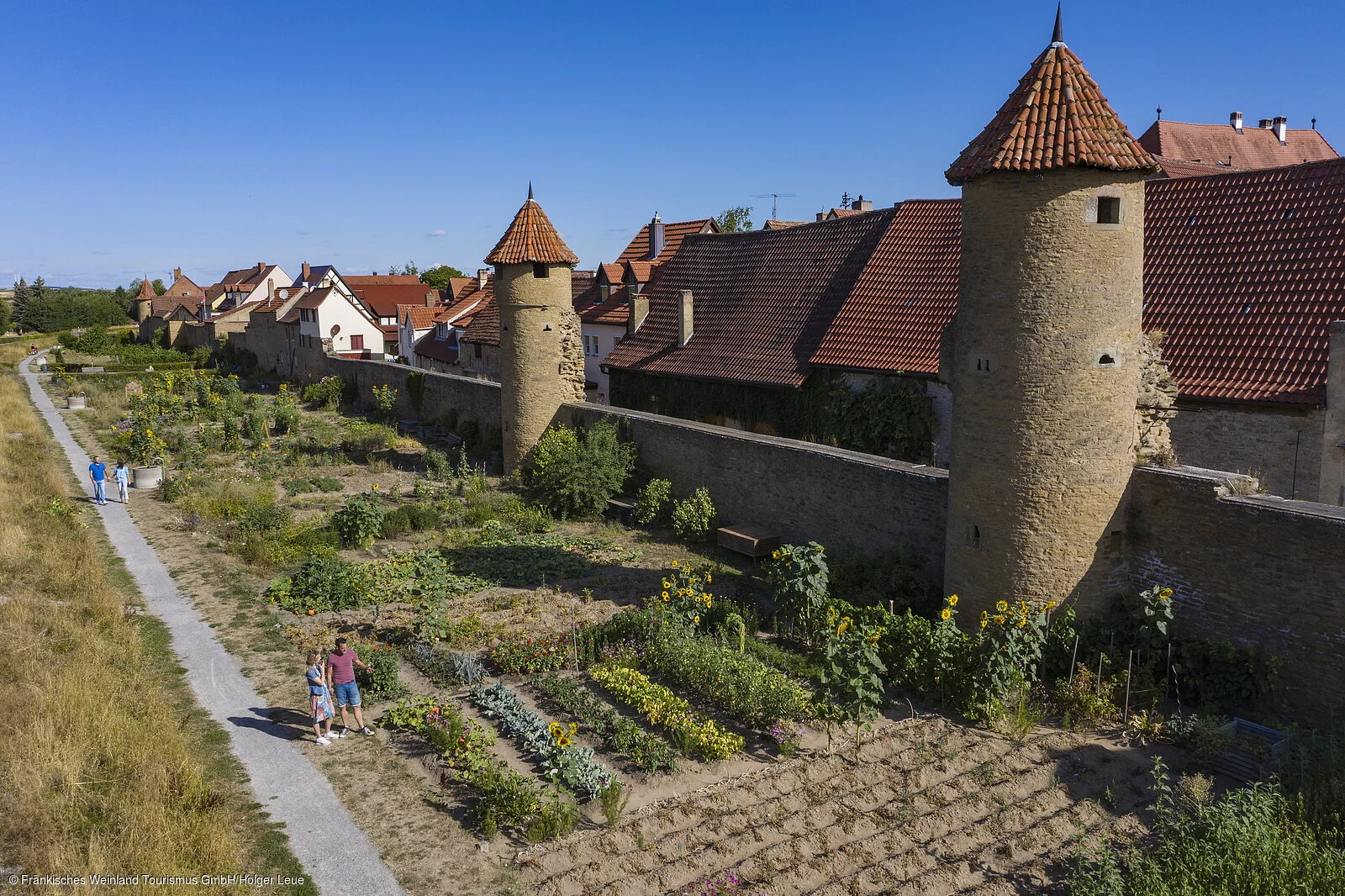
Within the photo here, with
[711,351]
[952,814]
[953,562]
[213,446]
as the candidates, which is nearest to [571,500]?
[711,351]

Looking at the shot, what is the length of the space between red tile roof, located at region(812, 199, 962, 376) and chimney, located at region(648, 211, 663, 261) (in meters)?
14.1

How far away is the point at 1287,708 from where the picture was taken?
9734 mm

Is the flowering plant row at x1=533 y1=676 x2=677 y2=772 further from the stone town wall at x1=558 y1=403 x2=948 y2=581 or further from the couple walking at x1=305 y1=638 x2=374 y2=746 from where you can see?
the stone town wall at x1=558 y1=403 x2=948 y2=581

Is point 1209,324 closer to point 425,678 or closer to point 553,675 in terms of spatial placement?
point 553,675

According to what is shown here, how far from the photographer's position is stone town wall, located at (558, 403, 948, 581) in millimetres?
13484

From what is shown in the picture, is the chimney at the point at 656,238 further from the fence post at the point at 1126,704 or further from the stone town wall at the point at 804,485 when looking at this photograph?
the fence post at the point at 1126,704

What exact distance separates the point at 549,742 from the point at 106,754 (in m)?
4.13

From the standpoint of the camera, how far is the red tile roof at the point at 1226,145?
101ft

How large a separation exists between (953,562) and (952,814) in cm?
413

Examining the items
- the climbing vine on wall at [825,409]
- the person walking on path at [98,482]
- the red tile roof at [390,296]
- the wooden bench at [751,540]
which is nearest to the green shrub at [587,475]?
the wooden bench at [751,540]

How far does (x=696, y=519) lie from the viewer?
17.4 m

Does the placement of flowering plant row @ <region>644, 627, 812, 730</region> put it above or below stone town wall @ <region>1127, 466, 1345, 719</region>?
below

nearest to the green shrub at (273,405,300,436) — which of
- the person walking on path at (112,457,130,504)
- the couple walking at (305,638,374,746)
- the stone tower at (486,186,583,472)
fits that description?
the person walking on path at (112,457,130,504)

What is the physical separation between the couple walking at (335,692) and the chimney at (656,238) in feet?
86.7
